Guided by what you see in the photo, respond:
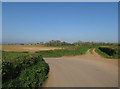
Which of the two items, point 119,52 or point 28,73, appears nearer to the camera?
point 28,73

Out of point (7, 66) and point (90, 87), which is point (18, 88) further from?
point (90, 87)

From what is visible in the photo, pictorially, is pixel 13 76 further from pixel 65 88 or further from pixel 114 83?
pixel 114 83

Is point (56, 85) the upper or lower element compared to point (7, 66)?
lower

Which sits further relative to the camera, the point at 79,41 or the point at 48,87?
the point at 79,41

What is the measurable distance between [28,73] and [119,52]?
17.2m

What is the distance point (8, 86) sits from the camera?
8.16 feet

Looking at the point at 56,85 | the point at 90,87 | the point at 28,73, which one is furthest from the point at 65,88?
the point at 28,73

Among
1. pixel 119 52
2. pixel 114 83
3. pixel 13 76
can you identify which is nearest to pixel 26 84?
pixel 13 76

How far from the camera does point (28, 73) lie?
3678 millimetres

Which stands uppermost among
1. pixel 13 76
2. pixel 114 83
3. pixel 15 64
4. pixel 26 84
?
pixel 15 64

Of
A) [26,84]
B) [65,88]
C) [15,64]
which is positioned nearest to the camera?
[26,84]

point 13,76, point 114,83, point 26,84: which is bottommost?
point 114,83

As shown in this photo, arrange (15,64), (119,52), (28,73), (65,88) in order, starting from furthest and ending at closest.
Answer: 1. (119,52)
2. (65,88)
3. (28,73)
4. (15,64)

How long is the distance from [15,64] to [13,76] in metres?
0.41
